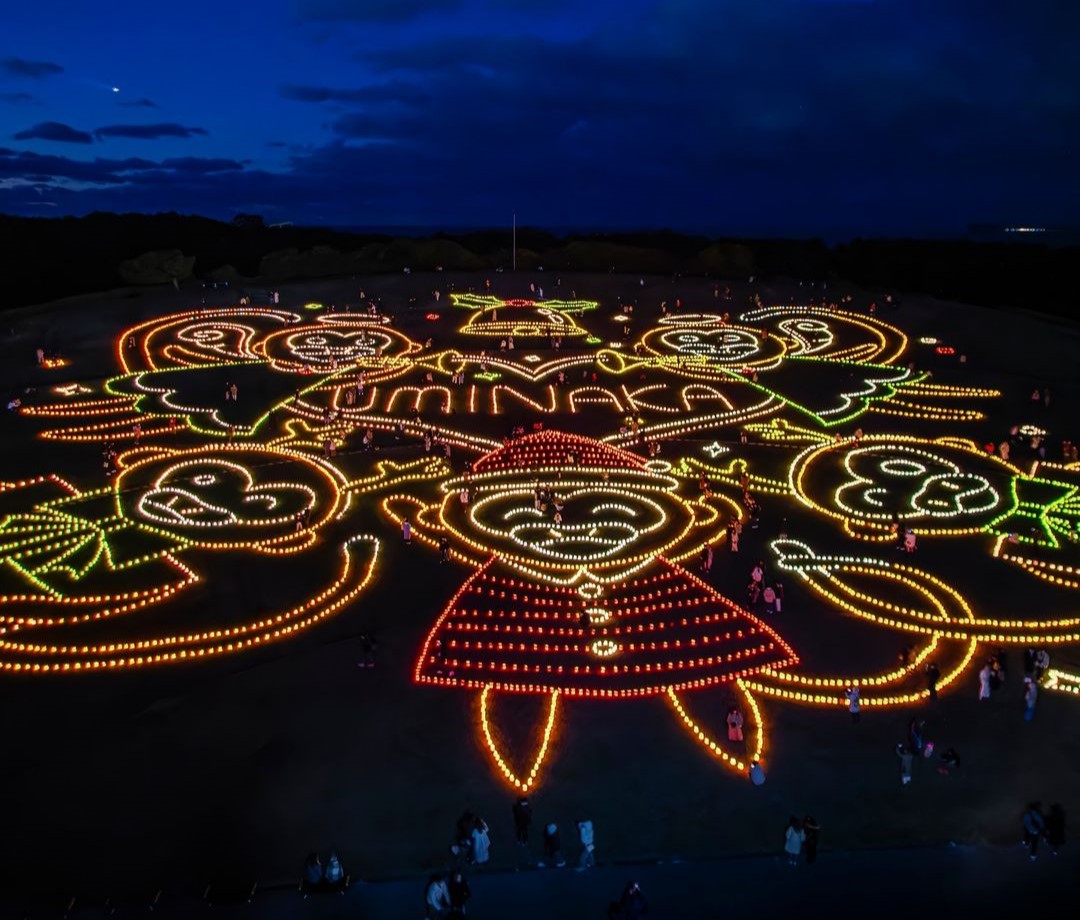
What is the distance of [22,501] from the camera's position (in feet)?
66.7

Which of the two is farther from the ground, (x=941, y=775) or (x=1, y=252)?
(x=1, y=252)

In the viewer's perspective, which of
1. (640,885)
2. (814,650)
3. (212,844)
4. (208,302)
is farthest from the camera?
(208,302)

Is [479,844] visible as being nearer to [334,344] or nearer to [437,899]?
[437,899]

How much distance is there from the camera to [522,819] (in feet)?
33.6

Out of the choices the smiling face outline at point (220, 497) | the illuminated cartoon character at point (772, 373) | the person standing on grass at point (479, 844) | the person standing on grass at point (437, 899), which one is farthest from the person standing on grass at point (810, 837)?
the illuminated cartoon character at point (772, 373)

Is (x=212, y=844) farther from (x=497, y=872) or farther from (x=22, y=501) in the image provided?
(x=22, y=501)

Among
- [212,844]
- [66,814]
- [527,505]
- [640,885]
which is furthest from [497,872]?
[527,505]

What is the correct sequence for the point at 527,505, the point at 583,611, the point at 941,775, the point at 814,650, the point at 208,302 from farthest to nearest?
the point at 208,302
the point at 527,505
the point at 583,611
the point at 814,650
the point at 941,775

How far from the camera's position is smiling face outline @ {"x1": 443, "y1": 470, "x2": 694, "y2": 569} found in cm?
1755

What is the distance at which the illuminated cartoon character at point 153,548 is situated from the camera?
14625mm

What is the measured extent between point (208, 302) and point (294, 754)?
34.9 meters

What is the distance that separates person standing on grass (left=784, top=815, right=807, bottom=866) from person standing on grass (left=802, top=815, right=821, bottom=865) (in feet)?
0.20

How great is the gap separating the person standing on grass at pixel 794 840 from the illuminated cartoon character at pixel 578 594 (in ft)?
5.87

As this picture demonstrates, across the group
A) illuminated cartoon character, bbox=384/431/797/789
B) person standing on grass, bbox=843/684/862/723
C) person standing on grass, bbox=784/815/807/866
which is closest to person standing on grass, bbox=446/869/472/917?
illuminated cartoon character, bbox=384/431/797/789
